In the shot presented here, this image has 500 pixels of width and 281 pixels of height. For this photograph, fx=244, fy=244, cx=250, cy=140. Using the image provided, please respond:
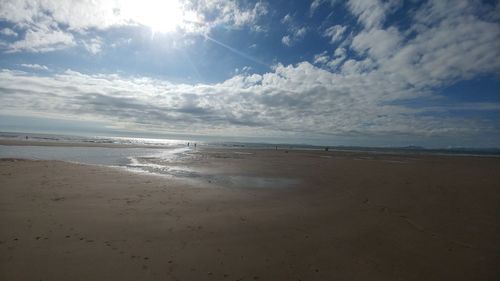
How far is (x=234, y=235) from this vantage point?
7516 millimetres

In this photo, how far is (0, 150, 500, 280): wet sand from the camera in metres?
5.63

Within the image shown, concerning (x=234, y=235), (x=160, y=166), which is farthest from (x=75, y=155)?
(x=234, y=235)

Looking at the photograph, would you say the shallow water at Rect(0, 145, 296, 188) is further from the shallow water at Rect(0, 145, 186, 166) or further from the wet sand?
the wet sand

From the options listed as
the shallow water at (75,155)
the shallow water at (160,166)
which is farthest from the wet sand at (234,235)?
the shallow water at (75,155)

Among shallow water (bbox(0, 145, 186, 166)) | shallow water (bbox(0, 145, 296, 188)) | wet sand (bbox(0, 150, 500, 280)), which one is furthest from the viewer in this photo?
shallow water (bbox(0, 145, 186, 166))

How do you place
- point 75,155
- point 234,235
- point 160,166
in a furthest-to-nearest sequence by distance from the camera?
1. point 75,155
2. point 160,166
3. point 234,235

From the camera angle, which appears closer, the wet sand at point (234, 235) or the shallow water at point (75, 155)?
the wet sand at point (234, 235)

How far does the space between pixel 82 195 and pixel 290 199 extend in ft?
32.4

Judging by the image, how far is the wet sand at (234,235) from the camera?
5633mm

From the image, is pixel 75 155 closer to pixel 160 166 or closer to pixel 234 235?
pixel 160 166

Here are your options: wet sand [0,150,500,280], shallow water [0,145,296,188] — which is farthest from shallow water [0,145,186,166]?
wet sand [0,150,500,280]

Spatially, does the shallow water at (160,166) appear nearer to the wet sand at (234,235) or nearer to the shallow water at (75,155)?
the shallow water at (75,155)

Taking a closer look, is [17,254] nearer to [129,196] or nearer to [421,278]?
[129,196]

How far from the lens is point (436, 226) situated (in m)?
8.97
